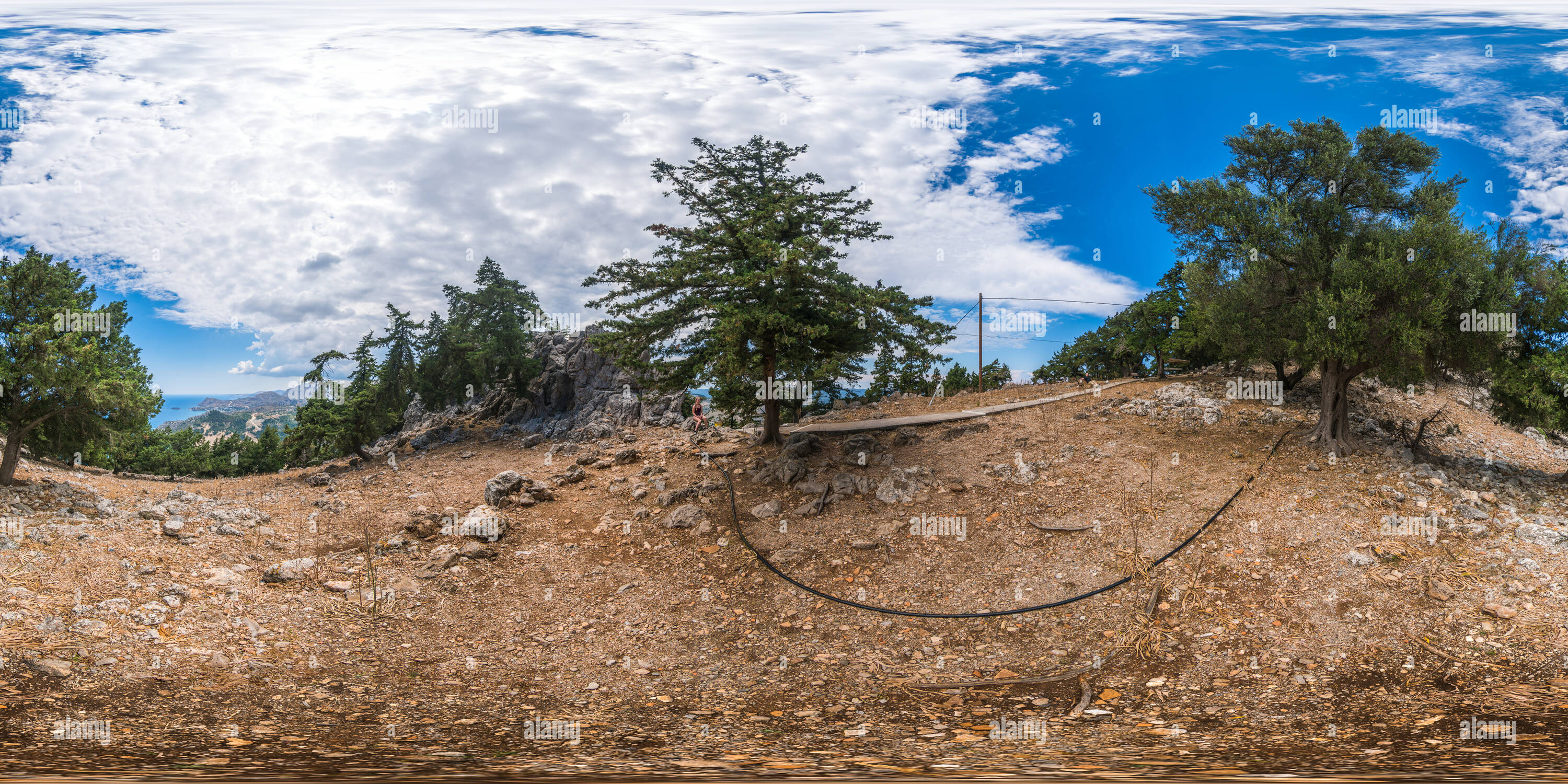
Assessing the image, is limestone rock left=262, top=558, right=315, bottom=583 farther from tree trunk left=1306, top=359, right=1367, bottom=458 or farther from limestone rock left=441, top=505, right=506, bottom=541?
tree trunk left=1306, top=359, right=1367, bottom=458

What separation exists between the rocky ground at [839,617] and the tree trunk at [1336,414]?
0.49m

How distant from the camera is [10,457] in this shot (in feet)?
53.6

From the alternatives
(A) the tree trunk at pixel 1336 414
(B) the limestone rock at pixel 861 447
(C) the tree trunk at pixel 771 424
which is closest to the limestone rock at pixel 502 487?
(C) the tree trunk at pixel 771 424

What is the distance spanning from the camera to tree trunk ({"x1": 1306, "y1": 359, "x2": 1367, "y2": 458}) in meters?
16.2

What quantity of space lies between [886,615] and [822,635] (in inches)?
50.5

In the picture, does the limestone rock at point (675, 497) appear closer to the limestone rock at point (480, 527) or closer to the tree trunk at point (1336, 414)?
the limestone rock at point (480, 527)

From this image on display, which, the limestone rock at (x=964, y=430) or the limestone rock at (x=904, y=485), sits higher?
the limestone rock at (x=964, y=430)

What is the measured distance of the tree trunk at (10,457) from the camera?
1628 cm

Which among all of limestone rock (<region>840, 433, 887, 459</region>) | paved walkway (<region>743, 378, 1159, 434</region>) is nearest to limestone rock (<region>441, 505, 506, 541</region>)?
paved walkway (<region>743, 378, 1159, 434</region>)

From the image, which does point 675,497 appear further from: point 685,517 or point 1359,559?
point 1359,559

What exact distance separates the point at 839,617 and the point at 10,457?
2034 centimetres

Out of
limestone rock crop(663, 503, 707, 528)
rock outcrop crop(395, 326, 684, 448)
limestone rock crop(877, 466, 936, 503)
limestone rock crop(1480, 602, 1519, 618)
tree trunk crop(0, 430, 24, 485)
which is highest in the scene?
rock outcrop crop(395, 326, 684, 448)

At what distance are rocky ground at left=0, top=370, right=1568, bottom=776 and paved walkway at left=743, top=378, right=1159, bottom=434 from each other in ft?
5.86

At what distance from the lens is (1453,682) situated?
949 cm
